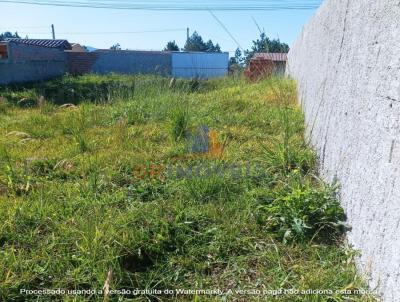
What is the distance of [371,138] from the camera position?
1563 millimetres

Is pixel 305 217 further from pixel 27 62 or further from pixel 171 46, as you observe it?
pixel 171 46

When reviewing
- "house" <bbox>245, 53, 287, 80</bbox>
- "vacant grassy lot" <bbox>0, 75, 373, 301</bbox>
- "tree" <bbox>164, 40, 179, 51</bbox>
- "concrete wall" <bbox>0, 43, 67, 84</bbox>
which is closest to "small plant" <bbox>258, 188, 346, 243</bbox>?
"vacant grassy lot" <bbox>0, 75, 373, 301</bbox>

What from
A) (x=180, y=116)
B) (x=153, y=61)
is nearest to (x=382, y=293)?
(x=180, y=116)

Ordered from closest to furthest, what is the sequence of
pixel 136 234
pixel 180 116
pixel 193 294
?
pixel 193 294 < pixel 136 234 < pixel 180 116

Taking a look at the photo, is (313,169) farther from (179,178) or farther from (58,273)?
(58,273)

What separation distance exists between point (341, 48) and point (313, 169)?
2.85ft

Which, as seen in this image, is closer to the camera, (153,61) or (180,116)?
(180,116)

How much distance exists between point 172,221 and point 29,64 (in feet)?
44.8

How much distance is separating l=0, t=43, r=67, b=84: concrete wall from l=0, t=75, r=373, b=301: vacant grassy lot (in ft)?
32.4

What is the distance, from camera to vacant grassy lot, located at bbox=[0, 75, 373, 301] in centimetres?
166

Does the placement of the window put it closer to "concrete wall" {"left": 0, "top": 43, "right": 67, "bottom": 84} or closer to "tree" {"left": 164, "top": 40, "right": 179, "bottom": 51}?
"concrete wall" {"left": 0, "top": 43, "right": 67, "bottom": 84}

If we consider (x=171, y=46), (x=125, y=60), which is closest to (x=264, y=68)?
(x=125, y=60)

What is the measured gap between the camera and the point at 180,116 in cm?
374

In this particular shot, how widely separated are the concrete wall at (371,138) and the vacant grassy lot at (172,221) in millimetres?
164
